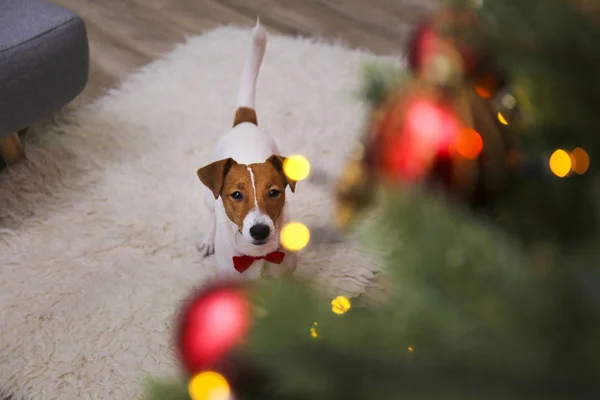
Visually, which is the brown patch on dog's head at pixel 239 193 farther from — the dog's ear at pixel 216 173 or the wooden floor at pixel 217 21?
the wooden floor at pixel 217 21

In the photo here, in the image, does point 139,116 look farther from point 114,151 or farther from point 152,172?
point 152,172

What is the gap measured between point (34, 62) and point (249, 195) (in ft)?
2.38

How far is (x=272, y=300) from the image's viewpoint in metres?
0.28

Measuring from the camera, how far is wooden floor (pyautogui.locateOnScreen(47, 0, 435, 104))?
2.04 metres

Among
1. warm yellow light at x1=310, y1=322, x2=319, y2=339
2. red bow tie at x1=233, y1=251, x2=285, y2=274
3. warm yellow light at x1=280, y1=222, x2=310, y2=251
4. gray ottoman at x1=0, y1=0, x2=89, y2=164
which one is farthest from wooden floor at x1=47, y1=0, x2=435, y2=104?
warm yellow light at x1=310, y1=322, x2=319, y2=339

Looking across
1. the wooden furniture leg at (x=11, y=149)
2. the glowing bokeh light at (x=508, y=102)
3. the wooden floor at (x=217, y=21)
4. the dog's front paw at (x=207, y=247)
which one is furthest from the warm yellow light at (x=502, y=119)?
the wooden floor at (x=217, y=21)

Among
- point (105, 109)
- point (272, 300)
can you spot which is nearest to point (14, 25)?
point (105, 109)

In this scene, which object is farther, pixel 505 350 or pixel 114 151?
pixel 114 151

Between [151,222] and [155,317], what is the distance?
0.30 meters

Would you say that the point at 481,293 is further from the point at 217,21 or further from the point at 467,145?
the point at 217,21

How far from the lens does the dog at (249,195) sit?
1050 mm

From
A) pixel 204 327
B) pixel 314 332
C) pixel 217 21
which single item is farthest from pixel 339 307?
pixel 217 21

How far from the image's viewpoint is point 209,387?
46cm

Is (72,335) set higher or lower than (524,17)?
lower
